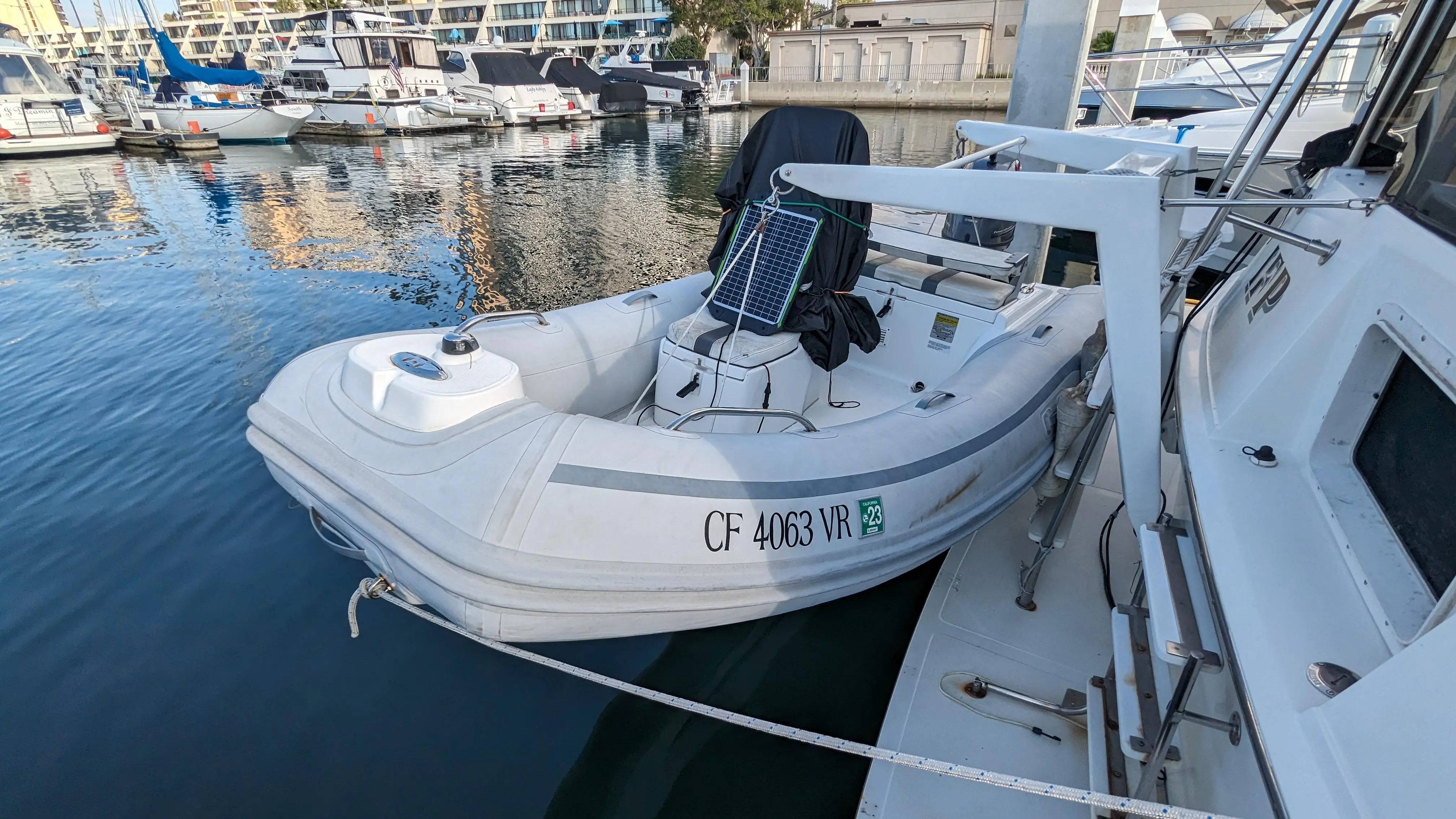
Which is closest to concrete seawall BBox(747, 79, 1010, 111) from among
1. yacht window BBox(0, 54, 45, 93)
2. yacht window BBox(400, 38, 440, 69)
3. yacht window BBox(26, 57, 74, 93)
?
yacht window BBox(400, 38, 440, 69)

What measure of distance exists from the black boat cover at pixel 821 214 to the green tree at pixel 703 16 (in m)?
38.9

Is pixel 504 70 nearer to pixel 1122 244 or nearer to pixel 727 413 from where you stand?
pixel 727 413

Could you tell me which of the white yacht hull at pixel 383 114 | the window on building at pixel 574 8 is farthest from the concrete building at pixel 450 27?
the white yacht hull at pixel 383 114

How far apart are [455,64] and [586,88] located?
193 inches

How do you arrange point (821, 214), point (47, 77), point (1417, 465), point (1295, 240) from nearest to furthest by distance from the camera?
point (1417, 465) → point (1295, 240) → point (821, 214) → point (47, 77)

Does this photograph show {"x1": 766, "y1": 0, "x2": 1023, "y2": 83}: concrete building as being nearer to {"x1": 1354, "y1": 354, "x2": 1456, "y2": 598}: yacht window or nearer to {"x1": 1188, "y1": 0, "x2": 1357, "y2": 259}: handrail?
{"x1": 1188, "y1": 0, "x2": 1357, "y2": 259}: handrail

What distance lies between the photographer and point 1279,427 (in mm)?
1722

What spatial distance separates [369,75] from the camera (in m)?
21.9

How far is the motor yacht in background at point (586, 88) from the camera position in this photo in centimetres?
2691

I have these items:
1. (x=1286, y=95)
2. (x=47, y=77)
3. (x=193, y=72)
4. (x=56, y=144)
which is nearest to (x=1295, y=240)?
(x=1286, y=95)

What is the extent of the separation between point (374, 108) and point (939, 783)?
24824mm

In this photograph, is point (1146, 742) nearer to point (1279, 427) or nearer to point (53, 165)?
point (1279, 427)

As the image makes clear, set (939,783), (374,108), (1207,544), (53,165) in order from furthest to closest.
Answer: (374,108)
(53,165)
(939,783)
(1207,544)

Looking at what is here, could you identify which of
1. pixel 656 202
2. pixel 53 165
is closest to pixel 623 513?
pixel 656 202
